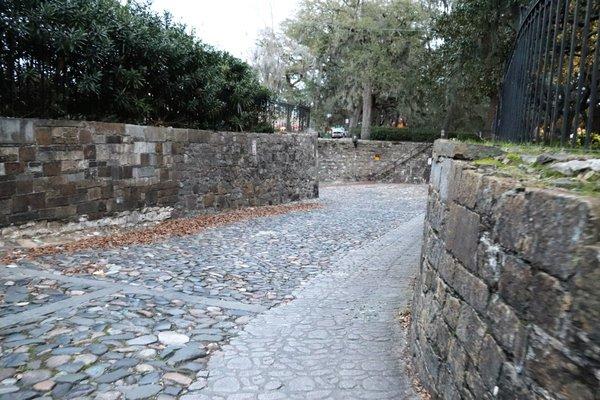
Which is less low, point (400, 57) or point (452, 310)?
point (400, 57)

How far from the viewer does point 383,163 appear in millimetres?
26734

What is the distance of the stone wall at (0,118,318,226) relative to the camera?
255 inches

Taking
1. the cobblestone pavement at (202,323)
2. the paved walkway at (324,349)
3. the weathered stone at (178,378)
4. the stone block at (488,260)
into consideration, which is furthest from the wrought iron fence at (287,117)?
the stone block at (488,260)

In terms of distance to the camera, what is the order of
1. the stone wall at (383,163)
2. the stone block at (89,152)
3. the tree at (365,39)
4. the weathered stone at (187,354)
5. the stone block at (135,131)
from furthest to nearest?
the stone wall at (383,163) < the tree at (365,39) < the stone block at (135,131) < the stone block at (89,152) < the weathered stone at (187,354)

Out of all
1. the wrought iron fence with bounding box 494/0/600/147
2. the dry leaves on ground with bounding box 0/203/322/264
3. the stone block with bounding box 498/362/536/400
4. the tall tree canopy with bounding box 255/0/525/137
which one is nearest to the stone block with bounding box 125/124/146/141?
the dry leaves on ground with bounding box 0/203/322/264

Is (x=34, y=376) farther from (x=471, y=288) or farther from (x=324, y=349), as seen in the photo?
(x=471, y=288)

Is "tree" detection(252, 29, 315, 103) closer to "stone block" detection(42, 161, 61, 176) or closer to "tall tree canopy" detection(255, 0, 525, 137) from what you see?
"tall tree canopy" detection(255, 0, 525, 137)

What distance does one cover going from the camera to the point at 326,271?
6562 mm

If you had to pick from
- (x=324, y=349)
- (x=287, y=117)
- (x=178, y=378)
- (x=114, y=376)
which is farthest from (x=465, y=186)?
(x=287, y=117)

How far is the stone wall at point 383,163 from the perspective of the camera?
26516 mm

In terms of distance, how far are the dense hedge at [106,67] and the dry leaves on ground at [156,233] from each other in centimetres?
206

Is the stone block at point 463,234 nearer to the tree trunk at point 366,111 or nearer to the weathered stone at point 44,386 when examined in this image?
the weathered stone at point 44,386

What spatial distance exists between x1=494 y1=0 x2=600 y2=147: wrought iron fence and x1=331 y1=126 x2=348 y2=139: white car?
1276 inches

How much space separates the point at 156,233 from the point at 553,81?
6.55m
